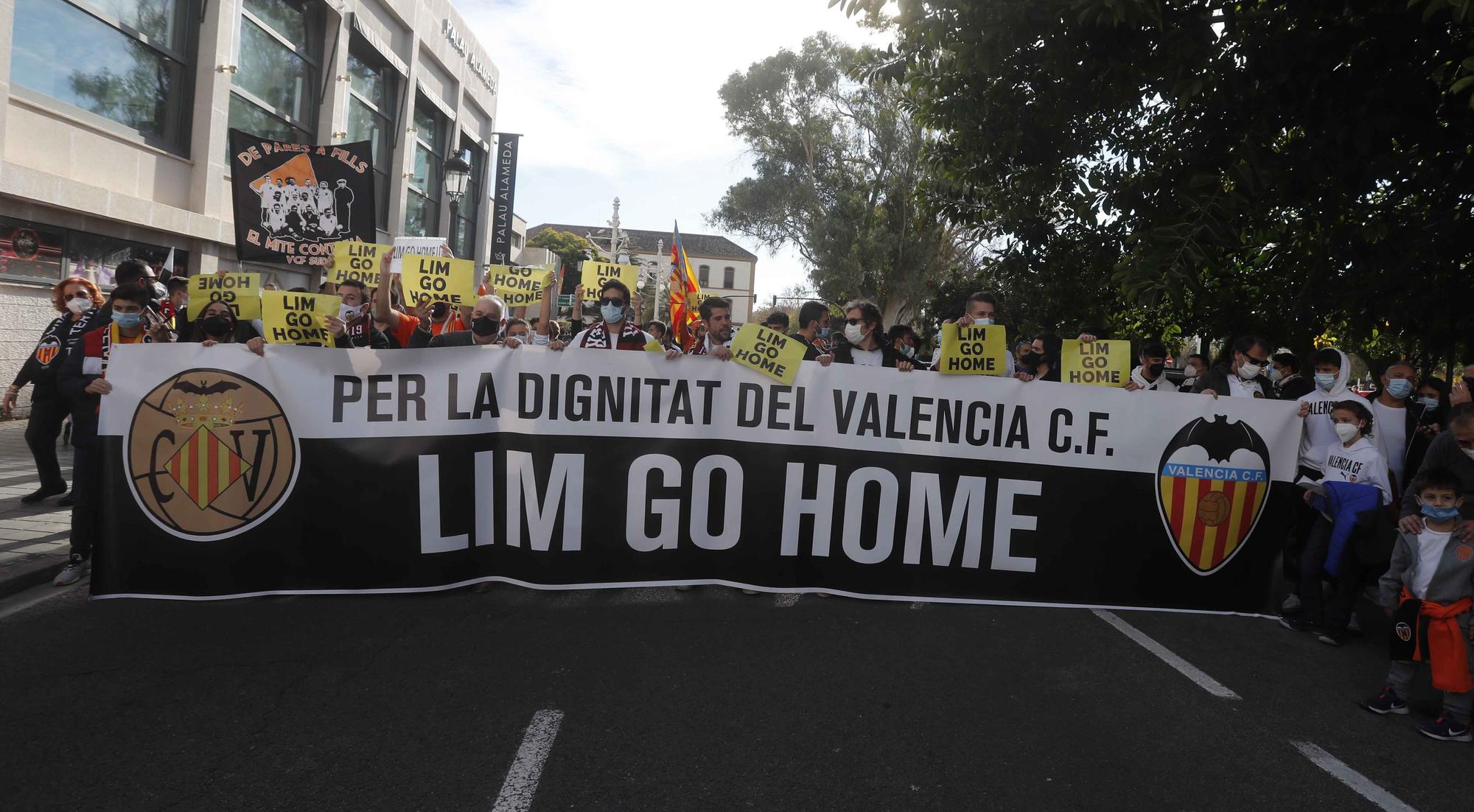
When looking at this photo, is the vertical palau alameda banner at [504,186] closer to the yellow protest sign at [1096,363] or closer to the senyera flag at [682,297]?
the senyera flag at [682,297]

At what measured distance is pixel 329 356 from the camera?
5.25 metres

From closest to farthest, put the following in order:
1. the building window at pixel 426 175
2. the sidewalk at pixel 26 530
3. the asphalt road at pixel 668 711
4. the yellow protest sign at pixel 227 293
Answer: the asphalt road at pixel 668 711, the sidewalk at pixel 26 530, the yellow protest sign at pixel 227 293, the building window at pixel 426 175

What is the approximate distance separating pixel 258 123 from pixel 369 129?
5.35 m

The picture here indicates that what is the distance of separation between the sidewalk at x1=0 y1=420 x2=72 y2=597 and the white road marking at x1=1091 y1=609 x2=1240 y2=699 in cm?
636

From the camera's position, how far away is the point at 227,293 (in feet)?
19.0

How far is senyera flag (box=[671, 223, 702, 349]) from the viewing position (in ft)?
38.1

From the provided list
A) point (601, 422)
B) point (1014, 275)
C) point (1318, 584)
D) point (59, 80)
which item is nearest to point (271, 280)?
point (59, 80)

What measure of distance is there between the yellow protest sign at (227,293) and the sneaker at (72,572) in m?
1.61

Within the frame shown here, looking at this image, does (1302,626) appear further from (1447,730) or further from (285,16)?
(285,16)

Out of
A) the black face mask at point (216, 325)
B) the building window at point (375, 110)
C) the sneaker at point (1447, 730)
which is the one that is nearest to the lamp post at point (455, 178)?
the building window at point (375, 110)

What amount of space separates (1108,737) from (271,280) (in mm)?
17247

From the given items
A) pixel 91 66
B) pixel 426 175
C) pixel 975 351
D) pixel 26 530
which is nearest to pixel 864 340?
pixel 975 351

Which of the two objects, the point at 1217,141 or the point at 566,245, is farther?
the point at 566,245

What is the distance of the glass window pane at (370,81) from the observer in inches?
789
